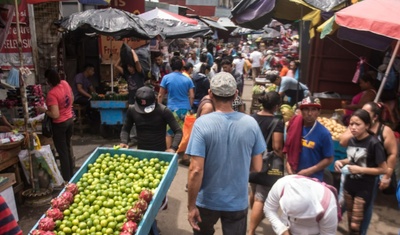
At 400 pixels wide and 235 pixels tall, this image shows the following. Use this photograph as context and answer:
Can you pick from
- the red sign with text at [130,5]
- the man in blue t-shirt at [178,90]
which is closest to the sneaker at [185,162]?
the man in blue t-shirt at [178,90]

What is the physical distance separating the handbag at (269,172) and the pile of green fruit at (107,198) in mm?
1075

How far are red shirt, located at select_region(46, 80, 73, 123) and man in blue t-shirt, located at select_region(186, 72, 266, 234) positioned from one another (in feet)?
10.3

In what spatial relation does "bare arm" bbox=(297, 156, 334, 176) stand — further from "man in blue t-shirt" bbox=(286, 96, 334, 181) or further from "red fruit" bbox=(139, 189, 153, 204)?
"red fruit" bbox=(139, 189, 153, 204)

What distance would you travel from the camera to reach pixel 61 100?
503 cm

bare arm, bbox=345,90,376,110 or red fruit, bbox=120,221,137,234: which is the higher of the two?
bare arm, bbox=345,90,376,110

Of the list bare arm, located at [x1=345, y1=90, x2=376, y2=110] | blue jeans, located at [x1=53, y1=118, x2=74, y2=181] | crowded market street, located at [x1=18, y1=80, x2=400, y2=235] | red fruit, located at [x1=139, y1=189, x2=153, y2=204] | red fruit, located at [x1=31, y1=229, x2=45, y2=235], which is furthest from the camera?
bare arm, located at [x1=345, y1=90, x2=376, y2=110]

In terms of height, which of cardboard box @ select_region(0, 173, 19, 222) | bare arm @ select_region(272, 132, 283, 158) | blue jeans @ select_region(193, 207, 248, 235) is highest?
bare arm @ select_region(272, 132, 283, 158)

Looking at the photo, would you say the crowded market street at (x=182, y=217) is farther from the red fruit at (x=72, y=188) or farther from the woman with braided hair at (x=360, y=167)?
the red fruit at (x=72, y=188)

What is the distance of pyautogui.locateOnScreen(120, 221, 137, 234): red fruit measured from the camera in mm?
2675

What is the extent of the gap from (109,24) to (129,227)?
5112 millimetres

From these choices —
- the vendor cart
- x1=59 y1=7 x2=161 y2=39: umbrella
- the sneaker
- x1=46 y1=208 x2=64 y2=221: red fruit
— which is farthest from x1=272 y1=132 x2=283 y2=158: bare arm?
the vendor cart

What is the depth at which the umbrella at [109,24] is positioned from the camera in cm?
659

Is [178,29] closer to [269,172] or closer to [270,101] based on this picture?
[270,101]

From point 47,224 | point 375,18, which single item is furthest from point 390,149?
point 47,224
